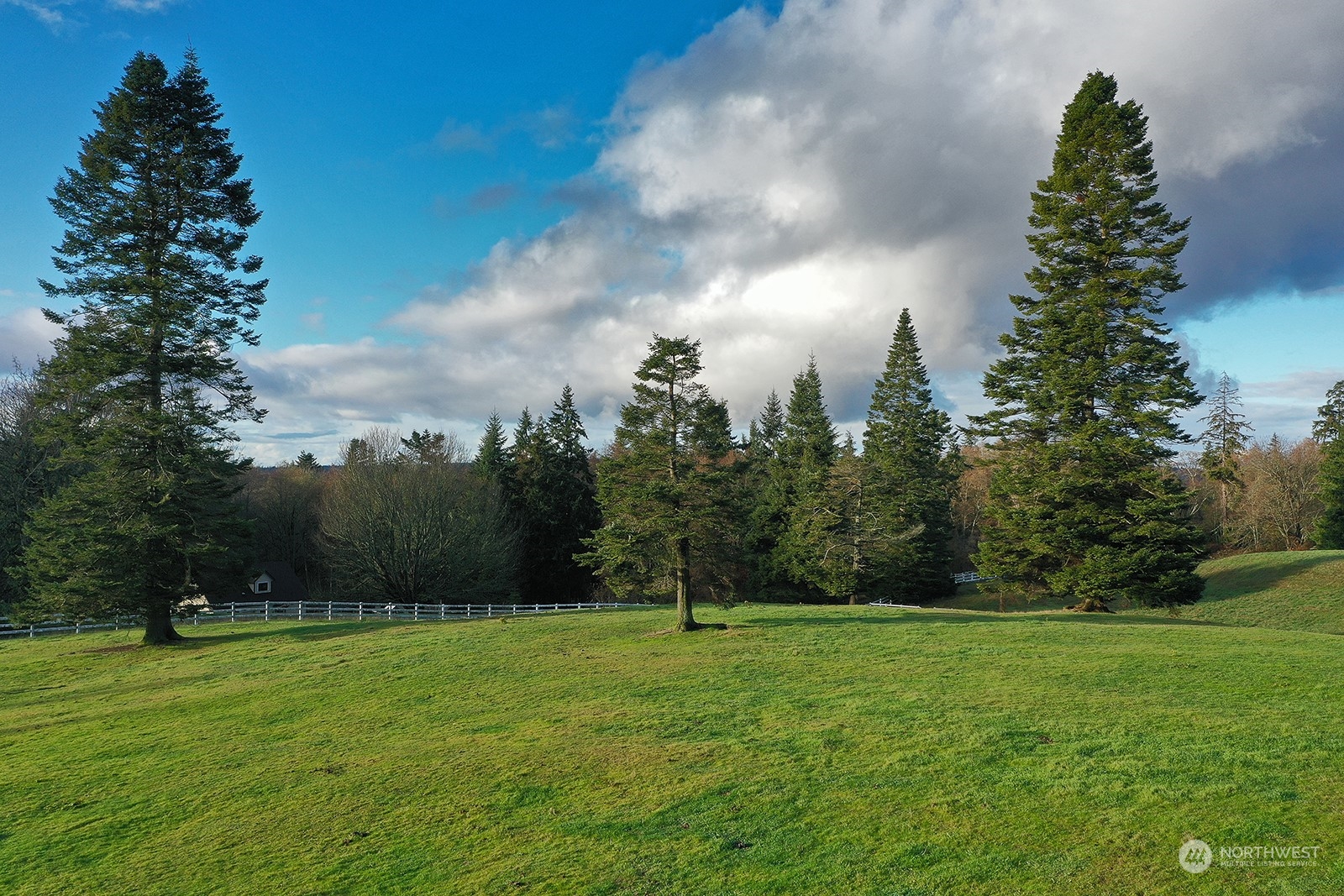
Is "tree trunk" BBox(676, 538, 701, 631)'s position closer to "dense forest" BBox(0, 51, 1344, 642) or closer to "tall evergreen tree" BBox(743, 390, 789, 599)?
"dense forest" BBox(0, 51, 1344, 642)

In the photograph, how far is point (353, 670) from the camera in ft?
62.5

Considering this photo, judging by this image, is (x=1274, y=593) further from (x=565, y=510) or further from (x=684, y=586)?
(x=565, y=510)

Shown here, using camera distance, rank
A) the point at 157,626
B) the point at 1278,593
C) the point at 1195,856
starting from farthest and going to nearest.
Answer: the point at 1278,593 < the point at 157,626 < the point at 1195,856

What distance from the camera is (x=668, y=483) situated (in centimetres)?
2217

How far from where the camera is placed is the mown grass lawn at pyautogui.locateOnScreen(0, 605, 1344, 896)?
662cm

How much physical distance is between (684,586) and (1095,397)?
18.4 meters

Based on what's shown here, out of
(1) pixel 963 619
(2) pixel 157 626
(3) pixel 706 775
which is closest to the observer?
(3) pixel 706 775

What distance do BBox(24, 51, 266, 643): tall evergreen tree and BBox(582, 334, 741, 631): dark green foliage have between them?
47.3 feet

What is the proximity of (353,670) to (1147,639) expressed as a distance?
68.7 ft

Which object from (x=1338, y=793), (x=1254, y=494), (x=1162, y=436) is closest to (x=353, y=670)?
(x=1338, y=793)

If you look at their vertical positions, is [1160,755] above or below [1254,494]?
below

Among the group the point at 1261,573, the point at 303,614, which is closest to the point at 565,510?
the point at 303,614

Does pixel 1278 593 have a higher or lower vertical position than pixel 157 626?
lower

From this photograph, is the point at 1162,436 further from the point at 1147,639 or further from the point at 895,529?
the point at 895,529
